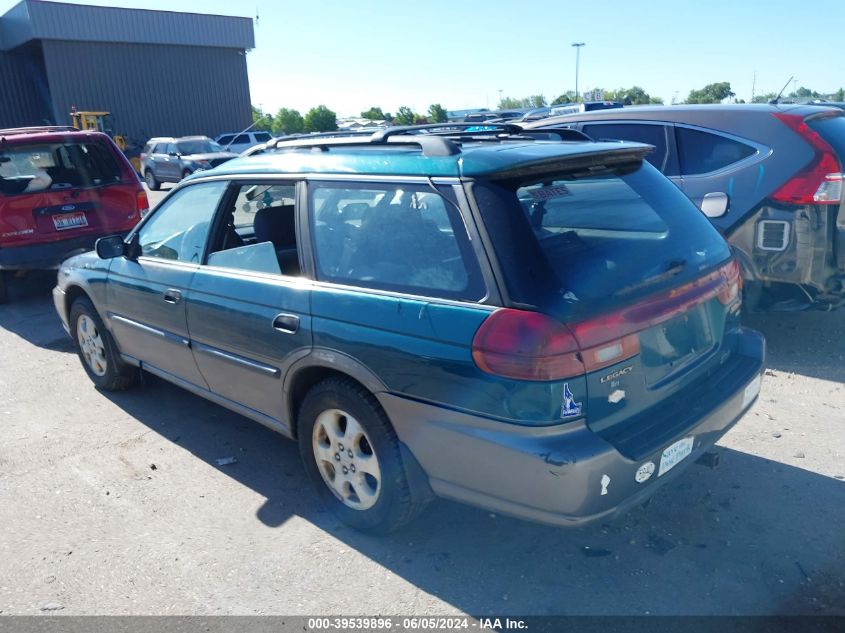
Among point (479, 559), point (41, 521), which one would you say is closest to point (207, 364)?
point (41, 521)

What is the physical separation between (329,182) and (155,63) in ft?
122

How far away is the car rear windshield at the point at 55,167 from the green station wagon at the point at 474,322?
16.1 ft

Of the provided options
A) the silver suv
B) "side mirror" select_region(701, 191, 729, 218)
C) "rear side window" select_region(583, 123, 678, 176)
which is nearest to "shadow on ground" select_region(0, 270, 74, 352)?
"rear side window" select_region(583, 123, 678, 176)

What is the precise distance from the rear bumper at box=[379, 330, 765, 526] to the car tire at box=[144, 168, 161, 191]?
23385mm

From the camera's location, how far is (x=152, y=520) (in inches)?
143

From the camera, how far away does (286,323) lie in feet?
11.0

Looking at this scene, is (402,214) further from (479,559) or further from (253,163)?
(479,559)

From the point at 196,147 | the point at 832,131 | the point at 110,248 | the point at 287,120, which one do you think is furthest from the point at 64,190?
the point at 287,120

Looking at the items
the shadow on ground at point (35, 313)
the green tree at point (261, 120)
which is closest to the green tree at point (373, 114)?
the green tree at point (261, 120)

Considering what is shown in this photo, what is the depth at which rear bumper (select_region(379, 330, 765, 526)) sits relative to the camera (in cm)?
251

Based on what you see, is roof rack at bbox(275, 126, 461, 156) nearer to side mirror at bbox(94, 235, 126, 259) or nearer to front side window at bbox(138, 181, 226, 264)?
front side window at bbox(138, 181, 226, 264)

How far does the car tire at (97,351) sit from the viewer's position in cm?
508

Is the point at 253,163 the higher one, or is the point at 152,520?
the point at 253,163

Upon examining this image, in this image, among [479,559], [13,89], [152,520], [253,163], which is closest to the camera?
[479,559]
